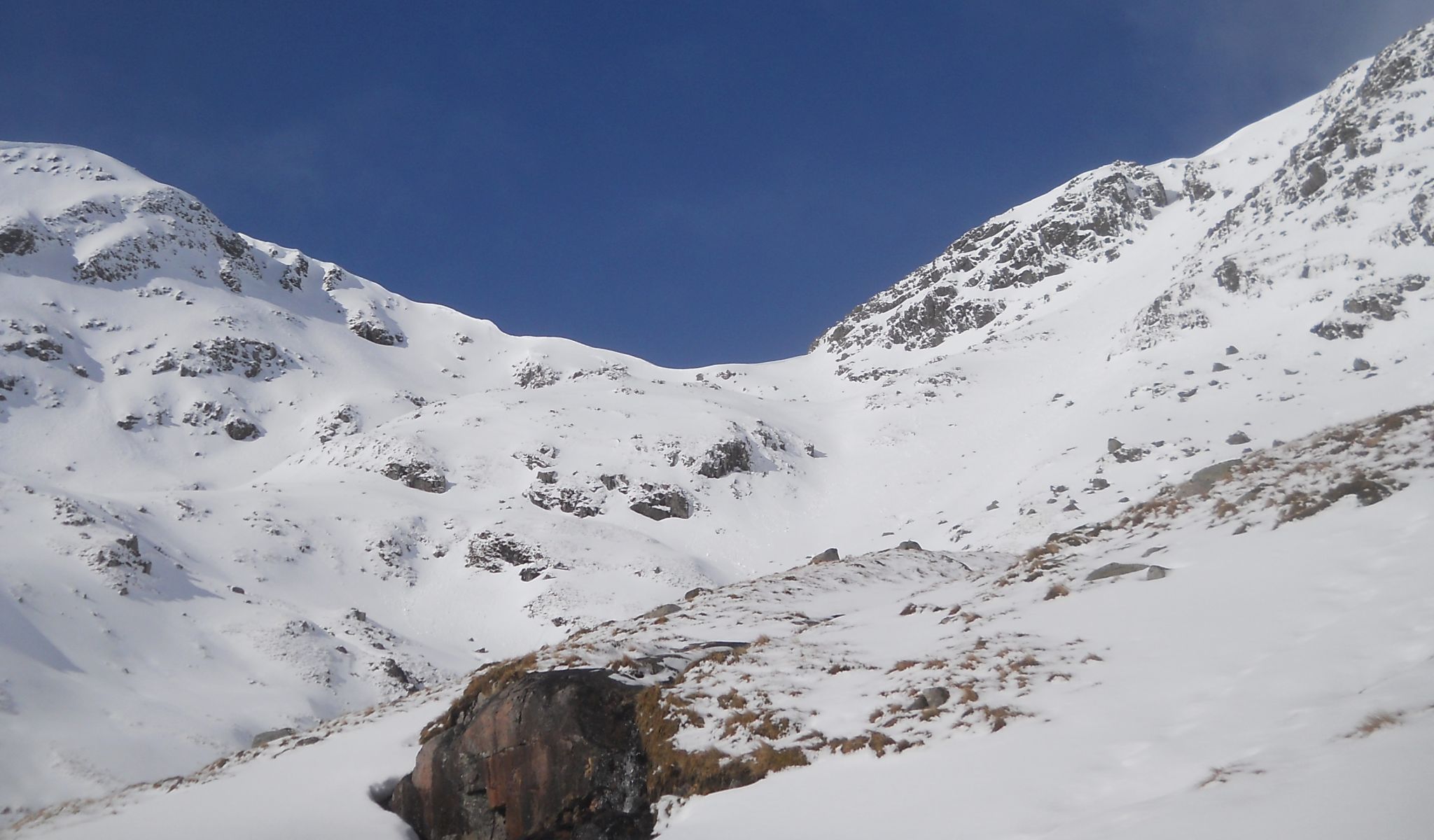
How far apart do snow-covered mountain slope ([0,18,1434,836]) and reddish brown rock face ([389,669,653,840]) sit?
1373 millimetres

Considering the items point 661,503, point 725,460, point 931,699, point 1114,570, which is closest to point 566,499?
point 661,503

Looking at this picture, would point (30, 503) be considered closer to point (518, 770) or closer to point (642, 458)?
point (642, 458)

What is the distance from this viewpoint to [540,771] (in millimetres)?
11406

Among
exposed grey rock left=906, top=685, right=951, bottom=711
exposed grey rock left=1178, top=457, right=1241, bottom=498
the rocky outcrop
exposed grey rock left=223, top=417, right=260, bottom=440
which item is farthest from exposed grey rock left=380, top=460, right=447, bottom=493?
exposed grey rock left=906, top=685, right=951, bottom=711

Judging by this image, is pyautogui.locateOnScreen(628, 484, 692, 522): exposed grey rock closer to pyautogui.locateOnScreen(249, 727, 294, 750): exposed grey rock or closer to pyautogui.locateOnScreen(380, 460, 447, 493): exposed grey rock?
pyautogui.locateOnScreen(380, 460, 447, 493): exposed grey rock

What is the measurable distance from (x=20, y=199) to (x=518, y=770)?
138 m

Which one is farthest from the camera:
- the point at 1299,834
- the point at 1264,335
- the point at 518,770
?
the point at 1264,335

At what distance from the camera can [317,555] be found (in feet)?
186

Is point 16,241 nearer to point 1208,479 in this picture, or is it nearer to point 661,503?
point 661,503

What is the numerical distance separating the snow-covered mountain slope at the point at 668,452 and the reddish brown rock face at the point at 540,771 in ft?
4.50

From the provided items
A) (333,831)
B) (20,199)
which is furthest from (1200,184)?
(20,199)

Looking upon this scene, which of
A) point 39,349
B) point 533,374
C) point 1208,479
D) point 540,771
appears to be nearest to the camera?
point 540,771

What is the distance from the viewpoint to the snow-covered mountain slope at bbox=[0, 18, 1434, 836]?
1282 inches

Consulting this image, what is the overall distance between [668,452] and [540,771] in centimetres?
6015
